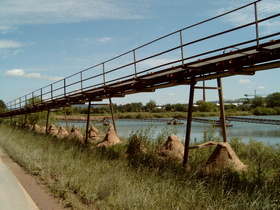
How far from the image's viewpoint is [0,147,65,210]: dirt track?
715cm

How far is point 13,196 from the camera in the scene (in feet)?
25.8

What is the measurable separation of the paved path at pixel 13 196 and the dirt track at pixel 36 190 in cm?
14

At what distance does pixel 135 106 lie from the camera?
8650 centimetres

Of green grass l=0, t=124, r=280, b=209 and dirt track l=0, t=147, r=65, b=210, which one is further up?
green grass l=0, t=124, r=280, b=209

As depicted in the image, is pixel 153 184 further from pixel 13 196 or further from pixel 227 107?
pixel 227 107

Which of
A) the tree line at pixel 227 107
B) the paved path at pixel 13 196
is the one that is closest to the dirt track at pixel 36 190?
the paved path at pixel 13 196

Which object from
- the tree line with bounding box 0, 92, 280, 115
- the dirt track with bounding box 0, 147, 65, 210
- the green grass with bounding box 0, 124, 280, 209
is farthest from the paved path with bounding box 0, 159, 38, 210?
the tree line with bounding box 0, 92, 280, 115

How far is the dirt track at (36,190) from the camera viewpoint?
7150mm

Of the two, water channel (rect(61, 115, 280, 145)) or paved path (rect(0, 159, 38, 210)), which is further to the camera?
water channel (rect(61, 115, 280, 145))

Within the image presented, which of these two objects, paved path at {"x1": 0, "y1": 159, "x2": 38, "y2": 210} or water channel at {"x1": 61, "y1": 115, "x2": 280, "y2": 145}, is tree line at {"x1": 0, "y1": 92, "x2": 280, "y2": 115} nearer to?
water channel at {"x1": 61, "y1": 115, "x2": 280, "y2": 145}

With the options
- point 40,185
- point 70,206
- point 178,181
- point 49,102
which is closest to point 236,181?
point 178,181

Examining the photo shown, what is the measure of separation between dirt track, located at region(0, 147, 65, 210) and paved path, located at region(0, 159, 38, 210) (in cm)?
14

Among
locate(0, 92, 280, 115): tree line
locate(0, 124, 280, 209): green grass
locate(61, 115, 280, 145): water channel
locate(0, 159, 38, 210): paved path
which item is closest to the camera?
locate(0, 124, 280, 209): green grass

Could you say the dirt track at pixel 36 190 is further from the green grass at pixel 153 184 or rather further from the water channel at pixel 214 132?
the water channel at pixel 214 132
